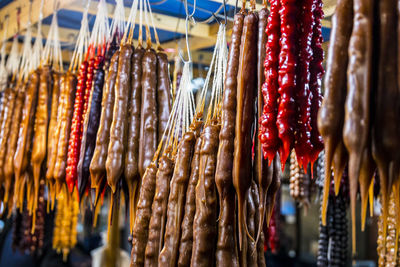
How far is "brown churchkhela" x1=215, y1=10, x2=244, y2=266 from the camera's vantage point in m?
1.22

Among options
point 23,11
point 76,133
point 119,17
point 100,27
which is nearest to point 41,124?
point 76,133

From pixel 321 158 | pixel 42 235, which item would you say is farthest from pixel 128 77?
pixel 42 235

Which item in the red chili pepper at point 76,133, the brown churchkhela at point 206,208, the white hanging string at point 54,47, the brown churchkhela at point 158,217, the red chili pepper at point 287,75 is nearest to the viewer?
the red chili pepper at point 287,75

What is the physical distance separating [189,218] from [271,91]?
512 millimetres

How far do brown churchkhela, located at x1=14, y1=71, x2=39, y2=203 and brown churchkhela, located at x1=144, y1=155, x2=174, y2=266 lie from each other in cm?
109

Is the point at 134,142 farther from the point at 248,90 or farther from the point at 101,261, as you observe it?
the point at 101,261

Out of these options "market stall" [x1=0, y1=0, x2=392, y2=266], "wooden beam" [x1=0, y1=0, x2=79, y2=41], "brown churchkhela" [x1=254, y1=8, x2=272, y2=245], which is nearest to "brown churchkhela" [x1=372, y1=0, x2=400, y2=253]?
"market stall" [x1=0, y1=0, x2=392, y2=266]

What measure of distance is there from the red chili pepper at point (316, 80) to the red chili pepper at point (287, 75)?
68mm

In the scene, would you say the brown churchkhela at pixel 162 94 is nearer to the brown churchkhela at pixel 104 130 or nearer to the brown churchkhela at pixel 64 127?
the brown churchkhela at pixel 104 130

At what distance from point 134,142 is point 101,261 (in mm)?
2650

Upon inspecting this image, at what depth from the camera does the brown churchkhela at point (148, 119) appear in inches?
67.7

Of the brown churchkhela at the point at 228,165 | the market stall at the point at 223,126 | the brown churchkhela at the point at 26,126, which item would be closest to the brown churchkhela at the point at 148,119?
the market stall at the point at 223,126

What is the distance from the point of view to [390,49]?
85 centimetres

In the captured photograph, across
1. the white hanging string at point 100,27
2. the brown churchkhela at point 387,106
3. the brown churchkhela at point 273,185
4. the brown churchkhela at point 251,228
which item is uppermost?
the white hanging string at point 100,27
